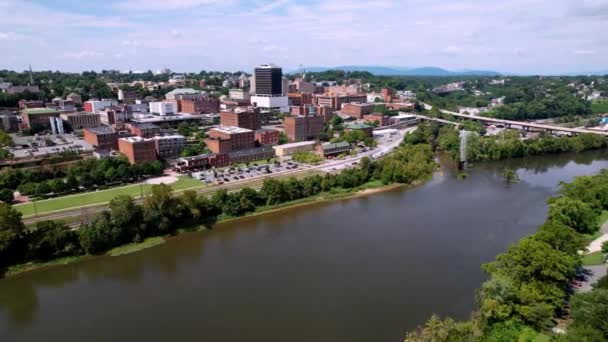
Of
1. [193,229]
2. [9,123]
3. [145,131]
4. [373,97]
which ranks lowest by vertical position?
[193,229]

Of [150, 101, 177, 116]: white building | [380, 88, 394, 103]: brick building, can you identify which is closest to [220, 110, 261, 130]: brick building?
[150, 101, 177, 116]: white building

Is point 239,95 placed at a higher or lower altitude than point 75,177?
higher

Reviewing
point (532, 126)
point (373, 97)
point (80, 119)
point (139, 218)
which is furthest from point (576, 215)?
point (373, 97)

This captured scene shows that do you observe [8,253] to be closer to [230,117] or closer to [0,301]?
[0,301]

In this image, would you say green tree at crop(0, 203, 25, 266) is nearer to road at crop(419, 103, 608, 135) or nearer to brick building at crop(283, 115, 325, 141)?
brick building at crop(283, 115, 325, 141)

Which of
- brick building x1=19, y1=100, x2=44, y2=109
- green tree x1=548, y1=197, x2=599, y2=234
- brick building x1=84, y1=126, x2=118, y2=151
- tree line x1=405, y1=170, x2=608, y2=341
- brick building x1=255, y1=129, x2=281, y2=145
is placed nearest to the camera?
tree line x1=405, y1=170, x2=608, y2=341

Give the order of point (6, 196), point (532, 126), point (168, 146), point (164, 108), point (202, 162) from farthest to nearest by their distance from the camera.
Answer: point (164, 108), point (532, 126), point (168, 146), point (202, 162), point (6, 196)

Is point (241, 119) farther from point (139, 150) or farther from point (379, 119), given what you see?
point (379, 119)

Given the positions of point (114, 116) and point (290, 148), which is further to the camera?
point (114, 116)
